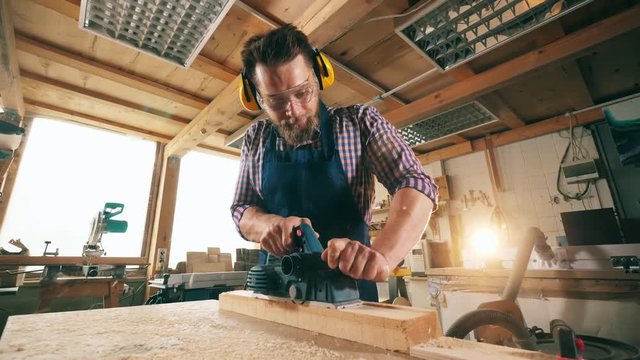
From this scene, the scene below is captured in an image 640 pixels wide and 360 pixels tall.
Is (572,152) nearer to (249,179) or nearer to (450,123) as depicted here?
(450,123)

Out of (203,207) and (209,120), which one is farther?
(203,207)

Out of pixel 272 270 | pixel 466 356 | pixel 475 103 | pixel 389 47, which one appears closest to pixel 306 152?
pixel 272 270

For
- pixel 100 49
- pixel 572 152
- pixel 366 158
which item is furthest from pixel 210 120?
pixel 572 152

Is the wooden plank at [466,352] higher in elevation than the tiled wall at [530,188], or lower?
lower

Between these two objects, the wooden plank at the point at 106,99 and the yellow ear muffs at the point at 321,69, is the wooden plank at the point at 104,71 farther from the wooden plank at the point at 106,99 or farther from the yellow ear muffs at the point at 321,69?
the yellow ear muffs at the point at 321,69

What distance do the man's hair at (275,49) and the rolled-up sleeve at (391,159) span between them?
1.30ft

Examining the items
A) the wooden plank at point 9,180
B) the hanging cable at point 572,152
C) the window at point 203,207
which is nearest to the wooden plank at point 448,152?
the hanging cable at point 572,152

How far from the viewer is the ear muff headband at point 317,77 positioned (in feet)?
4.63

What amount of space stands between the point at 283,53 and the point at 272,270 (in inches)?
35.8

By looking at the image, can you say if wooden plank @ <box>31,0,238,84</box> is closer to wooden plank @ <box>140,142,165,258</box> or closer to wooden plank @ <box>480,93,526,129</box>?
wooden plank @ <box>140,142,165,258</box>

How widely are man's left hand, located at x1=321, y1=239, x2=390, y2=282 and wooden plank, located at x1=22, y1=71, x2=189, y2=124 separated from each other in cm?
403

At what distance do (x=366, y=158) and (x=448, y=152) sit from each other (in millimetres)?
4158

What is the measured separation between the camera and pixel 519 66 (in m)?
2.69

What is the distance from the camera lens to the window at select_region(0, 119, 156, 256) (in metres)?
3.60
